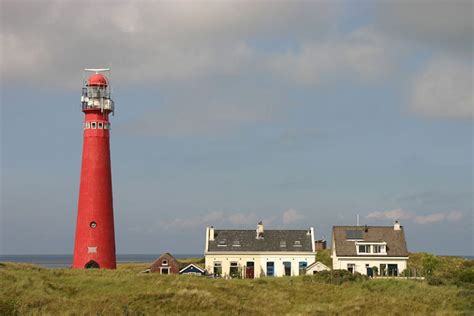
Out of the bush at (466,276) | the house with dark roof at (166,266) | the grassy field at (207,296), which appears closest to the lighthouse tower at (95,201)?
the grassy field at (207,296)

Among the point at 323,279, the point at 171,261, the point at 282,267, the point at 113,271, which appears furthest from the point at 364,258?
the point at 113,271

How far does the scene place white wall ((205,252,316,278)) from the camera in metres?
59.1

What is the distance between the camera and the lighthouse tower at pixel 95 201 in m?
47.4

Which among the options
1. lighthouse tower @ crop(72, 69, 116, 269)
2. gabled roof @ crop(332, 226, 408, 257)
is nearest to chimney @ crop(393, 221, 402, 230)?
gabled roof @ crop(332, 226, 408, 257)

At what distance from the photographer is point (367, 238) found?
196ft

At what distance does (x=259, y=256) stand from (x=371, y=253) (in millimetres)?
9195

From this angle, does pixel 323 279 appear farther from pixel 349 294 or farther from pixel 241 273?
pixel 241 273

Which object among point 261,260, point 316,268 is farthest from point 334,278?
point 261,260

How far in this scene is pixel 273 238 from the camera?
61.1 metres

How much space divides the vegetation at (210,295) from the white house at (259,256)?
428 inches

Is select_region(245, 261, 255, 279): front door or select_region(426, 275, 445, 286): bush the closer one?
select_region(426, 275, 445, 286): bush

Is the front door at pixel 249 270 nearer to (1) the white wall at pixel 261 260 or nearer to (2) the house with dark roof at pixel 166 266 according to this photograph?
(1) the white wall at pixel 261 260

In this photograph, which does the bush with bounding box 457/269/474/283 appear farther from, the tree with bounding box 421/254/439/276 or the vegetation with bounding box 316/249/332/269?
the vegetation with bounding box 316/249/332/269

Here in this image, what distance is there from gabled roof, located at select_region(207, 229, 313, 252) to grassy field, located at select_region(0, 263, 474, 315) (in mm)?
12375
